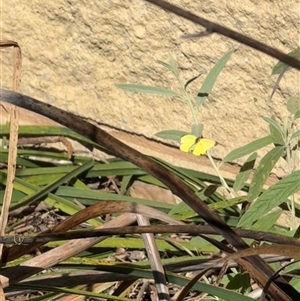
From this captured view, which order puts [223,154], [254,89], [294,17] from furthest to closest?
[223,154]
[254,89]
[294,17]

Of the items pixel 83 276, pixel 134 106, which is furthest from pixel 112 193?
pixel 83 276

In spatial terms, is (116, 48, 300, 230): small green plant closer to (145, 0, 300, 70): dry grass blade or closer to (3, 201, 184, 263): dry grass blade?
(3, 201, 184, 263): dry grass blade

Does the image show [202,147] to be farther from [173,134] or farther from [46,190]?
[46,190]

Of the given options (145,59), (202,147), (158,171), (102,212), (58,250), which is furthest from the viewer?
(145,59)

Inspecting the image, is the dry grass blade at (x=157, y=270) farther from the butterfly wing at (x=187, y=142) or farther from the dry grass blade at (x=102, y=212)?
the butterfly wing at (x=187, y=142)

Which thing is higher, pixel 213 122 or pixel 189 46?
pixel 189 46

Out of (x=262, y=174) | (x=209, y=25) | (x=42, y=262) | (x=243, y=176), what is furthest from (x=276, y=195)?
(x=209, y=25)

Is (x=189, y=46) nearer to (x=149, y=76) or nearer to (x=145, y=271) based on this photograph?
(x=149, y=76)

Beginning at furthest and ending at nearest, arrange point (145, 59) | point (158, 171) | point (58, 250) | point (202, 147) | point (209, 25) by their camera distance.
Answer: point (145, 59), point (202, 147), point (58, 250), point (158, 171), point (209, 25)
